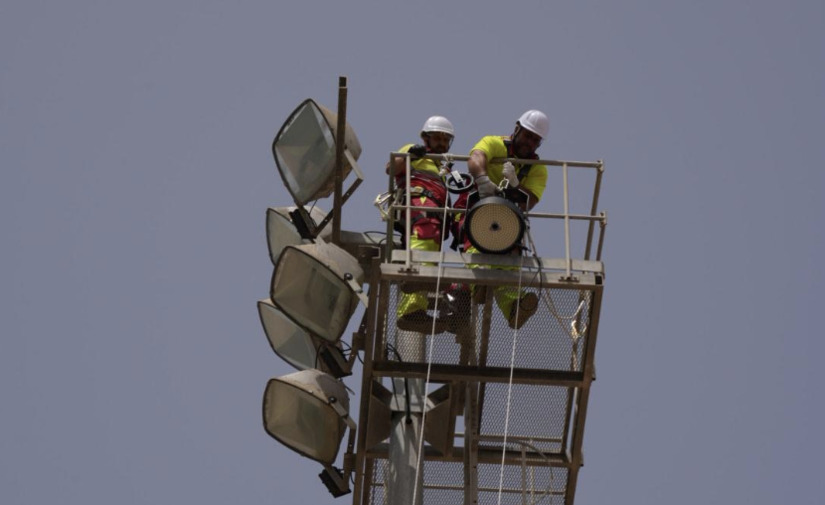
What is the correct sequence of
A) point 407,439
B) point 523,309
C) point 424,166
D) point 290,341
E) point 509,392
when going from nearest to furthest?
1. point 523,309
2. point 509,392
3. point 407,439
4. point 424,166
5. point 290,341

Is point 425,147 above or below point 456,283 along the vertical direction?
above

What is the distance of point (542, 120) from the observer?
15672 mm

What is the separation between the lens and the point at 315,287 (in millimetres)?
14938

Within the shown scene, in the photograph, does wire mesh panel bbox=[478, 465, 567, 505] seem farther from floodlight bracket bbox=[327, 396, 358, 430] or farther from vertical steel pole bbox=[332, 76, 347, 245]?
vertical steel pole bbox=[332, 76, 347, 245]

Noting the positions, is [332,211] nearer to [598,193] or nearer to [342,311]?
[342,311]

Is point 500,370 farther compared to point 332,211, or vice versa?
point 332,211

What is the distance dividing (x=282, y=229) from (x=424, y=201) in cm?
205

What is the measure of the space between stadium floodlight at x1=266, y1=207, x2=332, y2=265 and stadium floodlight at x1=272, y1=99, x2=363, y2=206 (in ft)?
1.70

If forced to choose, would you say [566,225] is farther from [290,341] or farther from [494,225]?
[290,341]

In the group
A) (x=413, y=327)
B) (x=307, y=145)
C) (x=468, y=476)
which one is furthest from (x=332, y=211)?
(x=468, y=476)

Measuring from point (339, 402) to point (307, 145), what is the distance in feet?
8.82

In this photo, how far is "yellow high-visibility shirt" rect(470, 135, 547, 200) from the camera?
15.6 metres

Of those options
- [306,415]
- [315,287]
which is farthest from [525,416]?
[315,287]

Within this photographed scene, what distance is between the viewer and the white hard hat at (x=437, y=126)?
659 inches
